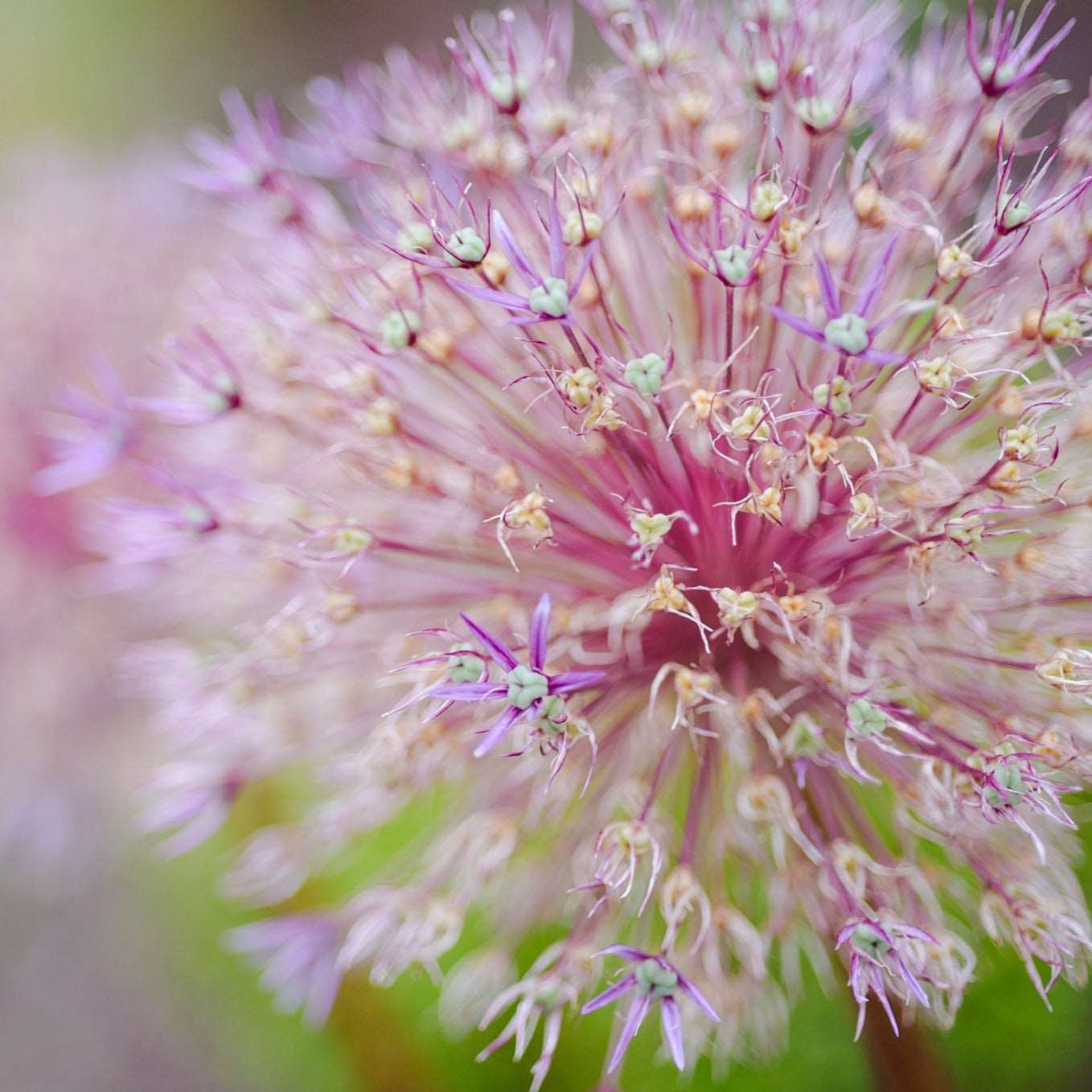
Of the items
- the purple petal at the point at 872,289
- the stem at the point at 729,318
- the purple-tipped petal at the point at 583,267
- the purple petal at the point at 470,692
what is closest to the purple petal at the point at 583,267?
the purple-tipped petal at the point at 583,267

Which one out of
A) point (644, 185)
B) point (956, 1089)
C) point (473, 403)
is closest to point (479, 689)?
point (473, 403)

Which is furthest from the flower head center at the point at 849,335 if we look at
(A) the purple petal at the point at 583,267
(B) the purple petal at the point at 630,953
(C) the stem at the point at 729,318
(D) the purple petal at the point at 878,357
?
(B) the purple petal at the point at 630,953

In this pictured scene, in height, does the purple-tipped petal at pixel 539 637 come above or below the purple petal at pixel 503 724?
above

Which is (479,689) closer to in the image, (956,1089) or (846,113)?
(846,113)

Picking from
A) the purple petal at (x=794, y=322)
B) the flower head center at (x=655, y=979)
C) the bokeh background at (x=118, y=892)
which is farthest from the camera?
the bokeh background at (x=118, y=892)

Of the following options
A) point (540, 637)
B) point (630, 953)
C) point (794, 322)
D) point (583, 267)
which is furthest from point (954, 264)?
point (630, 953)

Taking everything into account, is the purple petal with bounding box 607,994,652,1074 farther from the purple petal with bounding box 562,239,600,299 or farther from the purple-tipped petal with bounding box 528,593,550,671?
the purple petal with bounding box 562,239,600,299

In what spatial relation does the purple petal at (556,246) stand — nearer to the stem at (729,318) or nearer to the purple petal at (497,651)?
the stem at (729,318)

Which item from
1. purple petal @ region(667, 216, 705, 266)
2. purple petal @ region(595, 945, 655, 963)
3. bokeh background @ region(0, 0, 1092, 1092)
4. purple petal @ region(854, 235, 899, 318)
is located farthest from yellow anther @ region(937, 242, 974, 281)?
bokeh background @ region(0, 0, 1092, 1092)

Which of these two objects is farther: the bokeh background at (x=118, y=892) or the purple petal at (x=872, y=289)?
the bokeh background at (x=118, y=892)

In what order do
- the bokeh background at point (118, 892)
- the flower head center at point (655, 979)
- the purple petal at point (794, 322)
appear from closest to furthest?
the purple petal at point (794, 322)
the flower head center at point (655, 979)
the bokeh background at point (118, 892)
